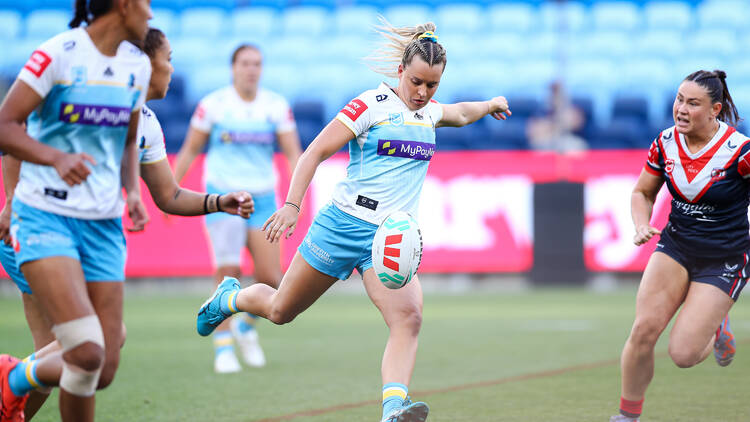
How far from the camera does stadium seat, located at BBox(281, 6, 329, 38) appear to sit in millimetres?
20719

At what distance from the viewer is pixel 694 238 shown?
5469mm

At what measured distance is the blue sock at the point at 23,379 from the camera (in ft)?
14.5

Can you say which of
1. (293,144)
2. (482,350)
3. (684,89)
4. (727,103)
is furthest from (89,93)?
(482,350)

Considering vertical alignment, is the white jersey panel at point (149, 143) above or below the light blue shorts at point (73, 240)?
above

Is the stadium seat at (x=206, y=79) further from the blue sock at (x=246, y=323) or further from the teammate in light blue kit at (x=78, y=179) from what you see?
the teammate in light blue kit at (x=78, y=179)

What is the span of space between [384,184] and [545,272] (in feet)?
33.3

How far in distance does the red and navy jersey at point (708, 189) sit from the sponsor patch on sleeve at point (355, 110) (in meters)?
1.72

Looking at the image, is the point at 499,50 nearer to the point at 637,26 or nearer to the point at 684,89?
the point at 637,26

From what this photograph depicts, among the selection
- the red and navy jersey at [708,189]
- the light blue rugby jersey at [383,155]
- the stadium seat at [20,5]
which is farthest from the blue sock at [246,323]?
the stadium seat at [20,5]

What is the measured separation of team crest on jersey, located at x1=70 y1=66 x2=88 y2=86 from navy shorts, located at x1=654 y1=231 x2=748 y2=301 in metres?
3.35

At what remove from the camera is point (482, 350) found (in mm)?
9062

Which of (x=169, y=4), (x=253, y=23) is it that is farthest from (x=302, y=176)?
(x=169, y=4)

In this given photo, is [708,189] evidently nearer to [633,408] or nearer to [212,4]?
[633,408]

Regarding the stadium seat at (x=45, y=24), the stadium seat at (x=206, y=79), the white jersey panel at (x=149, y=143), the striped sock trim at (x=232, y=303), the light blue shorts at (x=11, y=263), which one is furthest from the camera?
the stadium seat at (x=45, y=24)
